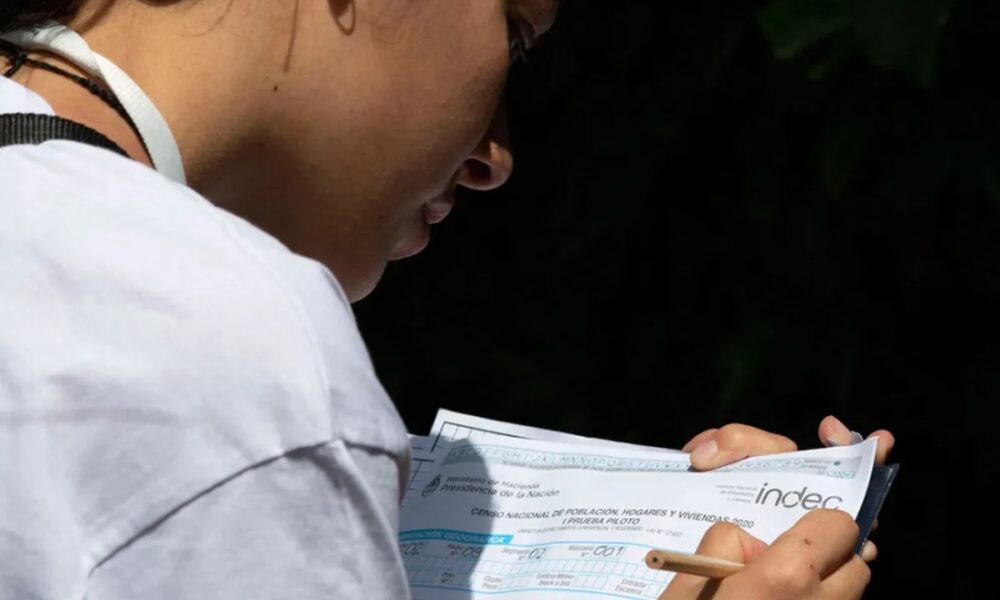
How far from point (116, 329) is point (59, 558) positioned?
11 cm

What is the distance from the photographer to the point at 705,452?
1.17 m

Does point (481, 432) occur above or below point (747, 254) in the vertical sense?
above

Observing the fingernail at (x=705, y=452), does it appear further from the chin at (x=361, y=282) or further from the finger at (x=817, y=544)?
the chin at (x=361, y=282)

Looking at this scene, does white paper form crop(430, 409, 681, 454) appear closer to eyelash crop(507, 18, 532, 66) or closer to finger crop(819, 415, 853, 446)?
finger crop(819, 415, 853, 446)

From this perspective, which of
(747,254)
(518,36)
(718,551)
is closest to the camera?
(718,551)

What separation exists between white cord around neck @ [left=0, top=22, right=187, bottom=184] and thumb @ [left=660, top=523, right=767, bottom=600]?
1.38 feet

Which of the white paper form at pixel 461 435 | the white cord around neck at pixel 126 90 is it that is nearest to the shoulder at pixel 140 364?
the white cord around neck at pixel 126 90

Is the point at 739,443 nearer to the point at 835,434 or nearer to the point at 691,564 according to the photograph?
the point at 835,434

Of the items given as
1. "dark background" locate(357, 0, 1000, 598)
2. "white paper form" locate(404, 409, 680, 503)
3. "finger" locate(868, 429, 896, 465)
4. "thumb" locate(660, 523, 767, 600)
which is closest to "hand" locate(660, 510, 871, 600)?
"thumb" locate(660, 523, 767, 600)

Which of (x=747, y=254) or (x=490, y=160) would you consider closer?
(x=490, y=160)

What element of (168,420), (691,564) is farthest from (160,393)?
(691,564)

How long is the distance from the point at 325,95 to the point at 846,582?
1.55ft

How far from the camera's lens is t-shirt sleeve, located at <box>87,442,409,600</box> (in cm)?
66

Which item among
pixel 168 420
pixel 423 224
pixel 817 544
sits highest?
pixel 168 420
